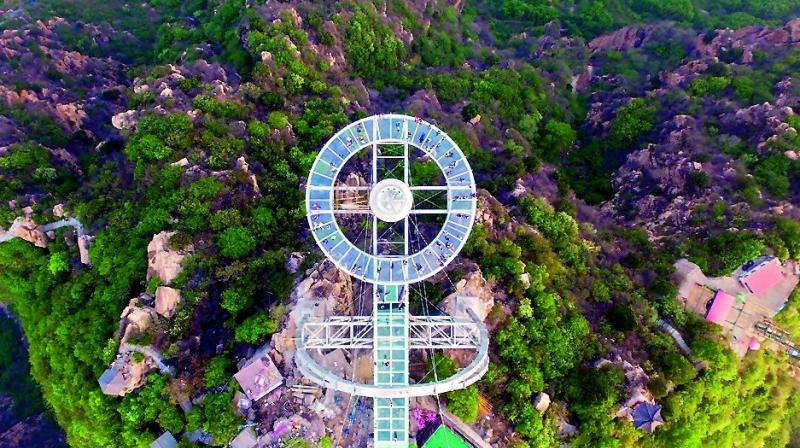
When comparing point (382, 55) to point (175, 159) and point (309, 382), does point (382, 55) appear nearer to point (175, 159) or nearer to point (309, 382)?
point (175, 159)

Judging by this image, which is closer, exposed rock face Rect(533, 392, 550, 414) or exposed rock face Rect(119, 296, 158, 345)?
exposed rock face Rect(119, 296, 158, 345)

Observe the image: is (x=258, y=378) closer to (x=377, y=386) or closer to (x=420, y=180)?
(x=377, y=386)

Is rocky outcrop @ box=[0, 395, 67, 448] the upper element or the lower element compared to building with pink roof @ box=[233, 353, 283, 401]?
lower

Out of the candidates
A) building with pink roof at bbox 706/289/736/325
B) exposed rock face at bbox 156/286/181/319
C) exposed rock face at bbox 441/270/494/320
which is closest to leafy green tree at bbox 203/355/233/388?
Result: exposed rock face at bbox 156/286/181/319

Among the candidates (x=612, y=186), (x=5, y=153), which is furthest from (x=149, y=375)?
(x=612, y=186)

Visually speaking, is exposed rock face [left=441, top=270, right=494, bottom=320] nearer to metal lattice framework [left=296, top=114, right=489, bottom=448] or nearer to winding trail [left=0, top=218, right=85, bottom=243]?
metal lattice framework [left=296, top=114, right=489, bottom=448]

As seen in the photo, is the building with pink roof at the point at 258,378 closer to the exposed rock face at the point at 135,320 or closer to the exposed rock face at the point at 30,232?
the exposed rock face at the point at 135,320

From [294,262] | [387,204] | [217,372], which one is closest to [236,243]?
[294,262]
